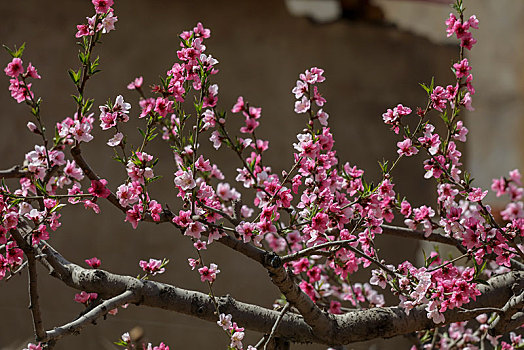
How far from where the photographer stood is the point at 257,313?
7.14 ft

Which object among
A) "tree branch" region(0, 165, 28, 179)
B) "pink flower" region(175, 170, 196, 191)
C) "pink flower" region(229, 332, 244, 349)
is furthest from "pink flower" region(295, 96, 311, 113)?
"tree branch" region(0, 165, 28, 179)

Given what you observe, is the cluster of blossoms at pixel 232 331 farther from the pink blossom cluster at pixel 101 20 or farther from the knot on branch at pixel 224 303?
the pink blossom cluster at pixel 101 20

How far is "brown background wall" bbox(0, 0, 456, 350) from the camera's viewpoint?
15.8ft

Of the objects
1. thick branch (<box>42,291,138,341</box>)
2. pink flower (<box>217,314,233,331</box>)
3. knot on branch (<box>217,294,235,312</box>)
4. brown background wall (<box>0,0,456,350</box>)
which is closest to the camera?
thick branch (<box>42,291,138,341</box>)

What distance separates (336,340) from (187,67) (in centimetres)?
93

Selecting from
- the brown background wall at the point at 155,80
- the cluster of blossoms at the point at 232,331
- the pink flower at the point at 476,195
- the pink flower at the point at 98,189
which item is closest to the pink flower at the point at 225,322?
the cluster of blossoms at the point at 232,331

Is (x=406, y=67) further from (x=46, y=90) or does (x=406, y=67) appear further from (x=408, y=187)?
(x=46, y=90)

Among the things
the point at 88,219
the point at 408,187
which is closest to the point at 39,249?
the point at 88,219

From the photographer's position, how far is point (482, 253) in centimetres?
215

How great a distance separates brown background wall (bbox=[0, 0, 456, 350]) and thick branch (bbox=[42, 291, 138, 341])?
2.84 meters

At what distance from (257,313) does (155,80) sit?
3161 mm

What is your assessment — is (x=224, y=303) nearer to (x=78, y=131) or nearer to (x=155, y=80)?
(x=78, y=131)

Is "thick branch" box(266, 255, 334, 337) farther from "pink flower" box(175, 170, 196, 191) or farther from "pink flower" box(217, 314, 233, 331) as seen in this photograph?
"pink flower" box(175, 170, 196, 191)

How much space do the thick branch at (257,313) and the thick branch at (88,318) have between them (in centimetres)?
7
